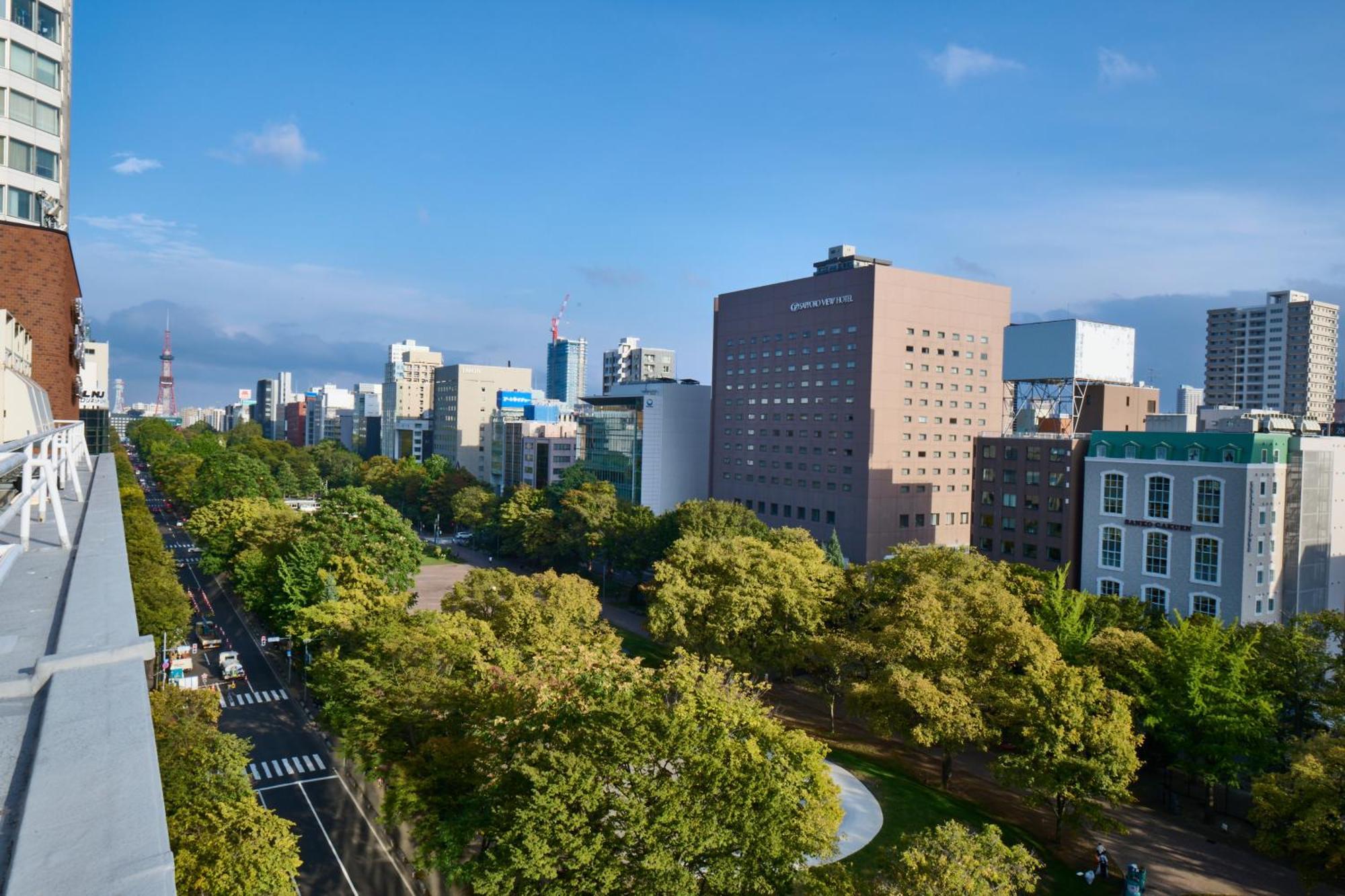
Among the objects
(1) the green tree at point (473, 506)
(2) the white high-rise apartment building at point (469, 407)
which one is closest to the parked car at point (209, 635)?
(1) the green tree at point (473, 506)

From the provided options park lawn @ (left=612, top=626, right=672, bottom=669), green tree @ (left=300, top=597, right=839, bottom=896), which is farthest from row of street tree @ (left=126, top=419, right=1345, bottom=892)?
park lawn @ (left=612, top=626, right=672, bottom=669)

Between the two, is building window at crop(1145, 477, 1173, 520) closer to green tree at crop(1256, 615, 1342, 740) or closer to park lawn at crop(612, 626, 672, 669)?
green tree at crop(1256, 615, 1342, 740)

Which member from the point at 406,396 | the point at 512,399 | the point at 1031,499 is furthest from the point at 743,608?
the point at 406,396

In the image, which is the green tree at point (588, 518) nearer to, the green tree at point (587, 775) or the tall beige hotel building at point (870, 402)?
the tall beige hotel building at point (870, 402)

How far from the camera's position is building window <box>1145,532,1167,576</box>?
5397 cm

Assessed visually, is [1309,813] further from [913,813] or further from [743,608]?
[743,608]

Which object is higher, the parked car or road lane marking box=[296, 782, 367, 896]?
the parked car

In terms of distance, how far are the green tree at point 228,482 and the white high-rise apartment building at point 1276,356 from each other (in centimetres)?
17130

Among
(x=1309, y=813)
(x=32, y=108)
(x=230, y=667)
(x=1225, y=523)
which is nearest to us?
(x=32, y=108)

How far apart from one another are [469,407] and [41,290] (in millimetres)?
137994

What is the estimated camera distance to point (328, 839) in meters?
32.8

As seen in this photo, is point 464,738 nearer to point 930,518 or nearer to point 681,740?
point 681,740

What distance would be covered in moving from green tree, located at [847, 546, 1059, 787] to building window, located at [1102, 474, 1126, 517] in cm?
1802

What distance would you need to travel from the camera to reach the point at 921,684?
118ft
